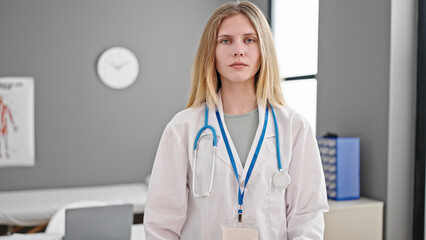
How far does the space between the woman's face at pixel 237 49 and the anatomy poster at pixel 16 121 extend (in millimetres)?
3142

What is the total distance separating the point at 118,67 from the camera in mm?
4129

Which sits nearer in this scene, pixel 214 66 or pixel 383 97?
pixel 214 66

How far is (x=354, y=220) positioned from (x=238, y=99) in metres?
1.24

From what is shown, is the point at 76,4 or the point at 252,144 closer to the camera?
the point at 252,144

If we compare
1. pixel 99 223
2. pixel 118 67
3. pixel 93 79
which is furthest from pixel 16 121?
pixel 99 223

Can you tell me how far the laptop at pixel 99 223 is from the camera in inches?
72.6

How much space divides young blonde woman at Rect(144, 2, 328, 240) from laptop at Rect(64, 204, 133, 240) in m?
0.71

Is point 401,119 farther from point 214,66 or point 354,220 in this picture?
point 214,66

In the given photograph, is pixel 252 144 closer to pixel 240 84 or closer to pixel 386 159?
pixel 240 84

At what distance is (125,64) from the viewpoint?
4160 millimetres

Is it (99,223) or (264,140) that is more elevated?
(264,140)

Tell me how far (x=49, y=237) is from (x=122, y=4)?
2814mm

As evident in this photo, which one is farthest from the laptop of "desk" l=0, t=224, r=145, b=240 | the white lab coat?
the white lab coat

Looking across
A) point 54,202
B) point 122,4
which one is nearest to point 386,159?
point 54,202
